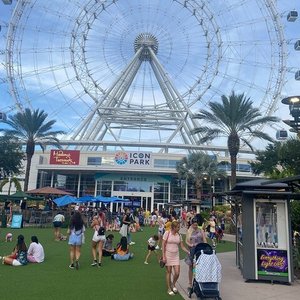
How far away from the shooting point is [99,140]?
6269 cm

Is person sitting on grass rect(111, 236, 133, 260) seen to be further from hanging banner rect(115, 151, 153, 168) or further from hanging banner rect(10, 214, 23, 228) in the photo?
hanging banner rect(115, 151, 153, 168)

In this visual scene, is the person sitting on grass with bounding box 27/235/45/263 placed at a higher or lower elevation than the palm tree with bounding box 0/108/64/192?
lower

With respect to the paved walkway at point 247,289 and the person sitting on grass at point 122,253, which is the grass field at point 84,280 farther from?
the paved walkway at point 247,289

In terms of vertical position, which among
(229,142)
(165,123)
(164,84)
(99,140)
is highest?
(164,84)

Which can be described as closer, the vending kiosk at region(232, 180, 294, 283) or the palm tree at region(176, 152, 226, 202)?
the vending kiosk at region(232, 180, 294, 283)

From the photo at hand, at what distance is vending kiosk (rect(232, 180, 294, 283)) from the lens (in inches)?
379

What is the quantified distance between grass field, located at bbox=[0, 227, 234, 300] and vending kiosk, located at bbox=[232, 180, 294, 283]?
2446mm

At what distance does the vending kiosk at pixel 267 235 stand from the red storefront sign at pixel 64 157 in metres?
48.3

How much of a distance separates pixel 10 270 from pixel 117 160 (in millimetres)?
46054

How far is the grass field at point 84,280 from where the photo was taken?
311 inches

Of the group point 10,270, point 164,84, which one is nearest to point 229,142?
Result: point 10,270

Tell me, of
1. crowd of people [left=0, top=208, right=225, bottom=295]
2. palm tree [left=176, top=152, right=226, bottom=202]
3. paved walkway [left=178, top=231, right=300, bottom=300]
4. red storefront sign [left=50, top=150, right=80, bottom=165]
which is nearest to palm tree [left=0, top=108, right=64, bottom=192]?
red storefront sign [left=50, top=150, right=80, bottom=165]

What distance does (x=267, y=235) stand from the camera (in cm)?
991

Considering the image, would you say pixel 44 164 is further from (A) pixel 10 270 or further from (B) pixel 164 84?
(A) pixel 10 270
